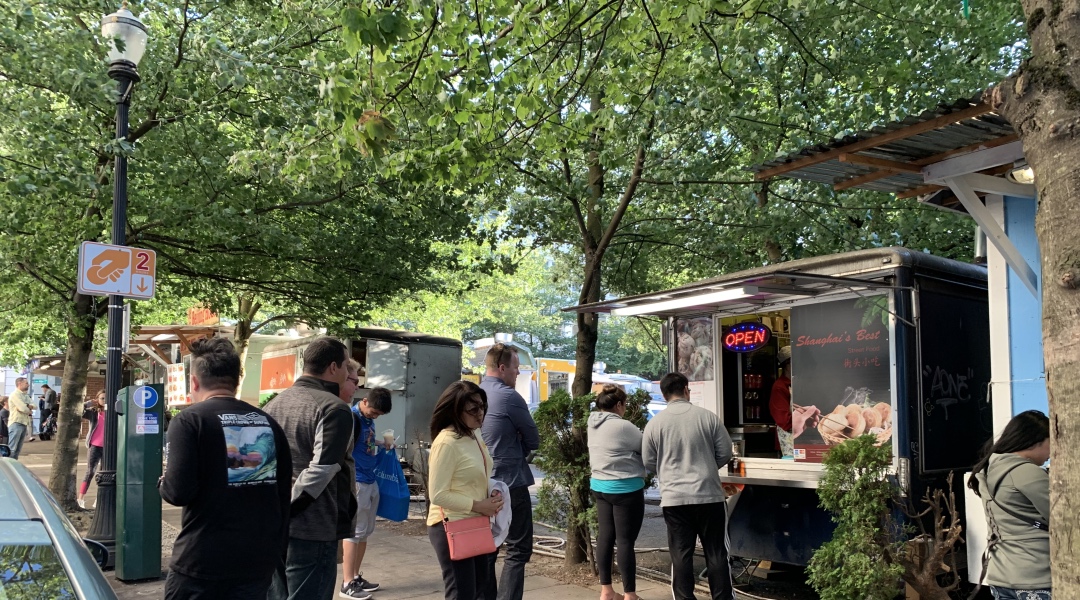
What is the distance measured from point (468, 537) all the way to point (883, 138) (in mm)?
3583

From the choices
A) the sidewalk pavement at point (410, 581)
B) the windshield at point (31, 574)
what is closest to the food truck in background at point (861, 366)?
the sidewalk pavement at point (410, 581)

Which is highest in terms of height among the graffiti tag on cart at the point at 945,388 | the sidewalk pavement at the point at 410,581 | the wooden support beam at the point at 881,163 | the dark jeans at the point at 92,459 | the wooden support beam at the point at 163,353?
the wooden support beam at the point at 881,163

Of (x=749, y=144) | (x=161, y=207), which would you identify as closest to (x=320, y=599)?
(x=161, y=207)

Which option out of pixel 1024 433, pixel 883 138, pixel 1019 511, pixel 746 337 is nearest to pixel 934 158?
pixel 883 138

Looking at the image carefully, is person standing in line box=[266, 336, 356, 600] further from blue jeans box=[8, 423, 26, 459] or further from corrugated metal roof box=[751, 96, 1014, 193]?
blue jeans box=[8, 423, 26, 459]

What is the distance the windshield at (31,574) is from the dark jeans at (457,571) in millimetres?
2589

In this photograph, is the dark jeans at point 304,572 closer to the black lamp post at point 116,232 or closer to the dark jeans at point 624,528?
the dark jeans at point 624,528

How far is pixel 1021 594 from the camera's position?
3977 millimetres

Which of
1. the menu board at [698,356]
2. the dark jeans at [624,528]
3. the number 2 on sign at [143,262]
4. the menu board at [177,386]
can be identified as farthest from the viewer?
the menu board at [177,386]

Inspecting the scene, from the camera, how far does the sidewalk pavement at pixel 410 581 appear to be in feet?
23.8

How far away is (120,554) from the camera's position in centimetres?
755

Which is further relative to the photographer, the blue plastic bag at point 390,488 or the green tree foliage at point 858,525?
the blue plastic bag at point 390,488

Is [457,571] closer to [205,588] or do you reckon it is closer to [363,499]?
[205,588]

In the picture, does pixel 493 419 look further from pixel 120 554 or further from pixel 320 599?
pixel 120 554
